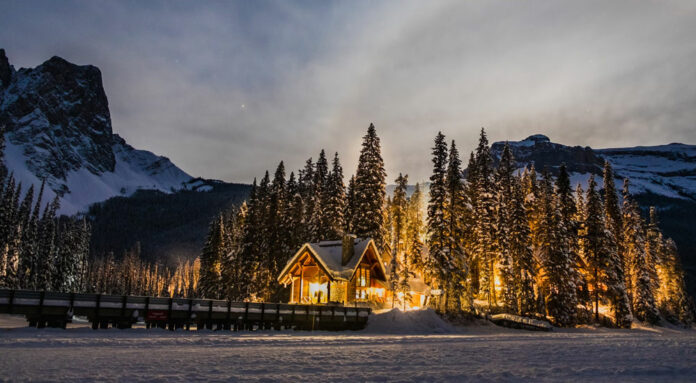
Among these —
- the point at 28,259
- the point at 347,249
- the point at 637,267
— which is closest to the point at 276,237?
the point at 347,249

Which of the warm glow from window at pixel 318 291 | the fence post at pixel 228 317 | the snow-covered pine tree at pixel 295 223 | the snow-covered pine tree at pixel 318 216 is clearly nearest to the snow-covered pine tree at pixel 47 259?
the snow-covered pine tree at pixel 295 223

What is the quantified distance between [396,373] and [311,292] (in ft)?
111

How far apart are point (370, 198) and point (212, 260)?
103 ft

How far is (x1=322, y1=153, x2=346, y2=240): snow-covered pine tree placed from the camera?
53.6m

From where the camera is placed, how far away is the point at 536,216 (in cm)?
5744

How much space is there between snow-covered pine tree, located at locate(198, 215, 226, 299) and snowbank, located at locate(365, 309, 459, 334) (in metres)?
38.8

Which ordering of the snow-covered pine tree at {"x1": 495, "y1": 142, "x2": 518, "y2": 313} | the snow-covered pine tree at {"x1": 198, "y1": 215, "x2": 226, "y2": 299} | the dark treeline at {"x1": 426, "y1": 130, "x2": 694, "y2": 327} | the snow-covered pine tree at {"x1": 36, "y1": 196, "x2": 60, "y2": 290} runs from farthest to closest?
the snow-covered pine tree at {"x1": 36, "y1": 196, "x2": 60, "y2": 290} < the snow-covered pine tree at {"x1": 198, "y1": 215, "x2": 226, "y2": 299} < the snow-covered pine tree at {"x1": 495, "y1": 142, "x2": 518, "y2": 313} < the dark treeline at {"x1": 426, "y1": 130, "x2": 694, "y2": 327}

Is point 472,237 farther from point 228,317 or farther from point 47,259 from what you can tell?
point 47,259

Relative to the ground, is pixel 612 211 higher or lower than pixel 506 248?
higher

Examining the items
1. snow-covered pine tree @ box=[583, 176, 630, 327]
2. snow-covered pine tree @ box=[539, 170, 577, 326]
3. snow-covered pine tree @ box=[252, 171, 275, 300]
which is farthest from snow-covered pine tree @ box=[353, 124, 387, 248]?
snow-covered pine tree @ box=[583, 176, 630, 327]

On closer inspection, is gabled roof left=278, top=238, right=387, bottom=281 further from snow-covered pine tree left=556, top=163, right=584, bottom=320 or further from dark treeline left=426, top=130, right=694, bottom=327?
snow-covered pine tree left=556, top=163, right=584, bottom=320

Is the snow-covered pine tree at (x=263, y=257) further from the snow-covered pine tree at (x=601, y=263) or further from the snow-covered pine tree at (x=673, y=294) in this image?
the snow-covered pine tree at (x=673, y=294)

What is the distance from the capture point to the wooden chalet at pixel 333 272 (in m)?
41.7

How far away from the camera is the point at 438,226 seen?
4528 centimetres
